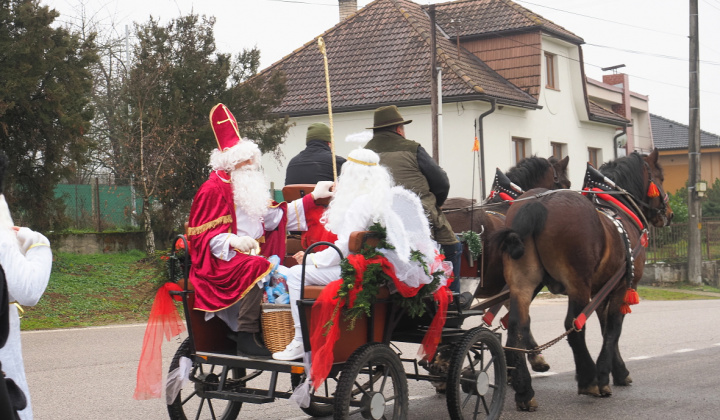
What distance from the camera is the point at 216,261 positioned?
5.13 m

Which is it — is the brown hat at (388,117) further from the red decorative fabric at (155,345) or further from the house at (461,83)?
the house at (461,83)

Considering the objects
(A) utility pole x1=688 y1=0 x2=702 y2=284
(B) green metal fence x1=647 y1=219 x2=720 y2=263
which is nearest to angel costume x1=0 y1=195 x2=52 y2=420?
(A) utility pole x1=688 y1=0 x2=702 y2=284

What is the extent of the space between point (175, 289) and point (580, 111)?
2586 cm

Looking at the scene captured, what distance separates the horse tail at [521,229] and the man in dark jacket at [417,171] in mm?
723

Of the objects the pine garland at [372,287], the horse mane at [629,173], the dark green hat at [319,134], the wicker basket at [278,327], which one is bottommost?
the wicker basket at [278,327]

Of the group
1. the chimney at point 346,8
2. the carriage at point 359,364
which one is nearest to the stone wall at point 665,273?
the chimney at point 346,8

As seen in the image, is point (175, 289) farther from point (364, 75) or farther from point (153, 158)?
point (364, 75)

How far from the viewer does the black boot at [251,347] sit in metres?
5.05

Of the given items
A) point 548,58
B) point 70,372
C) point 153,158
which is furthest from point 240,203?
point 548,58

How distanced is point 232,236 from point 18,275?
1.95 metres

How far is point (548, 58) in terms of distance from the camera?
27438 mm

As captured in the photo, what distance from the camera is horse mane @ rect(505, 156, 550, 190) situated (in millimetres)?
9078

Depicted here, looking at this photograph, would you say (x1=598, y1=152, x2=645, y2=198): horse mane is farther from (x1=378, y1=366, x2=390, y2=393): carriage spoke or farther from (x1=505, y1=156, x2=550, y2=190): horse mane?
(x1=378, y1=366, x2=390, y2=393): carriage spoke

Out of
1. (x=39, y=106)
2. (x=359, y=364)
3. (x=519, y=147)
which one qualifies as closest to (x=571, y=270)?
(x=359, y=364)
